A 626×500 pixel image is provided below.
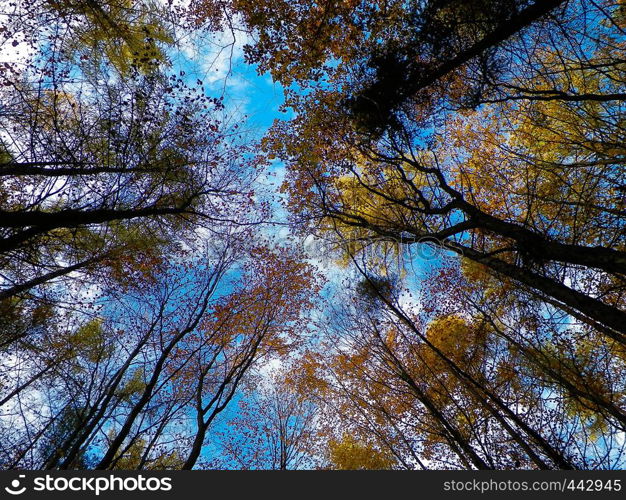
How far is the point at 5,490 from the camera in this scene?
12.5ft

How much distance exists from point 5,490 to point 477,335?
1116 cm

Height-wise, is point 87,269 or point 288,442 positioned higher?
point 87,269

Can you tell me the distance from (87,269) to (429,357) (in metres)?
11.7

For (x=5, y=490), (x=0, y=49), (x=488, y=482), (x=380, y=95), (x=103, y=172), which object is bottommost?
(x=5, y=490)

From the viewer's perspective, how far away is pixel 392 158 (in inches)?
251

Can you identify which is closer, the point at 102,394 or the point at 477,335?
the point at 102,394

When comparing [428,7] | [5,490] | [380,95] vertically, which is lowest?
[5,490]

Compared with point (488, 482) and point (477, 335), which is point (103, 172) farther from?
point (477, 335)

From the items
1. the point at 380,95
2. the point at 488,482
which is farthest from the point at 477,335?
the point at 380,95

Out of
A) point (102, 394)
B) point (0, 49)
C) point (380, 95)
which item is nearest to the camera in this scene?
point (0, 49)

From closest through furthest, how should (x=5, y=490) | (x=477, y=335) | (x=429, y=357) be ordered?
(x=5, y=490) → (x=477, y=335) → (x=429, y=357)

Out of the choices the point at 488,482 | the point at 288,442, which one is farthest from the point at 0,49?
the point at 288,442

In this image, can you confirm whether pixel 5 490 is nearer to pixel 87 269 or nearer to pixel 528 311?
pixel 87 269

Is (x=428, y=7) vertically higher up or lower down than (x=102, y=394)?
higher up
